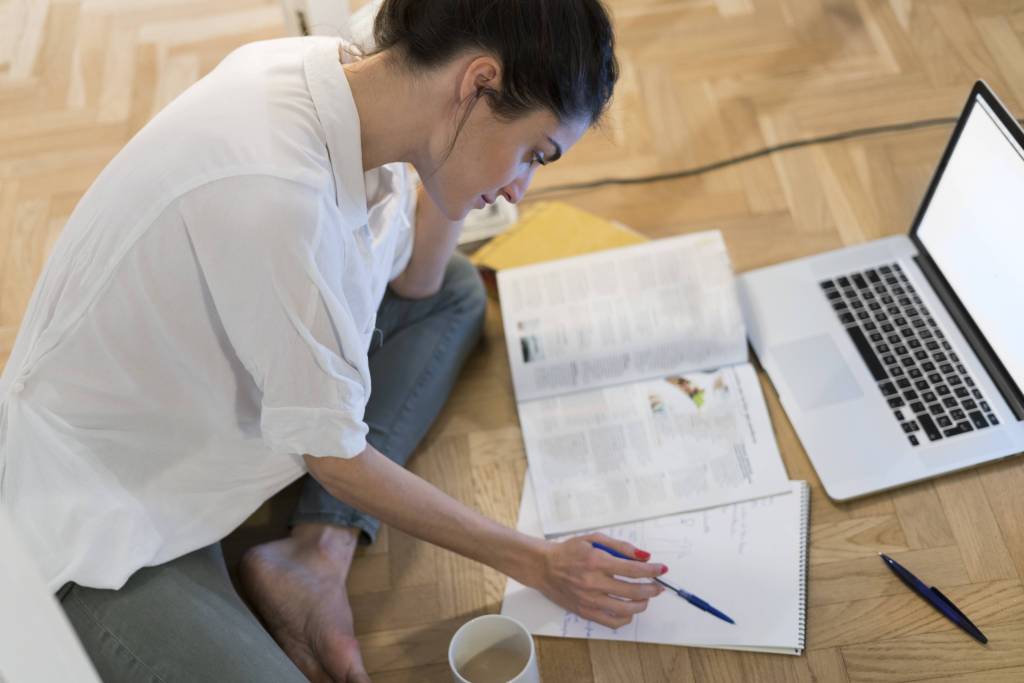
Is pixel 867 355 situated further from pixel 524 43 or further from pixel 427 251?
pixel 524 43

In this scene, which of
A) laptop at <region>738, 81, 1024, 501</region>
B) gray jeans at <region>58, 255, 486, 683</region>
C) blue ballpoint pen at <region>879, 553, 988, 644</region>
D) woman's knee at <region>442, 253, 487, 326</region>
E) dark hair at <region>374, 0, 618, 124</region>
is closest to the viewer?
dark hair at <region>374, 0, 618, 124</region>

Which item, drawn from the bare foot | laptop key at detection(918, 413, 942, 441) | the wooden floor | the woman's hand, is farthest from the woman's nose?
laptop key at detection(918, 413, 942, 441)

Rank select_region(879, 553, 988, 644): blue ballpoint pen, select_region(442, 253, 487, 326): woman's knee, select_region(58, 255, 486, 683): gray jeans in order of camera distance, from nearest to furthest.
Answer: select_region(58, 255, 486, 683): gray jeans
select_region(879, 553, 988, 644): blue ballpoint pen
select_region(442, 253, 487, 326): woman's knee

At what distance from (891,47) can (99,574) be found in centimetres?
162

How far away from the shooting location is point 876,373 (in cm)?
145

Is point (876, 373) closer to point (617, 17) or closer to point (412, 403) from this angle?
point (412, 403)

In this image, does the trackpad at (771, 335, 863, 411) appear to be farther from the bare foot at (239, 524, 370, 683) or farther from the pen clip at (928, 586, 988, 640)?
the bare foot at (239, 524, 370, 683)

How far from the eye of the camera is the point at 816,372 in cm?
149

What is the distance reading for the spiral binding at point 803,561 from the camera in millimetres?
1249

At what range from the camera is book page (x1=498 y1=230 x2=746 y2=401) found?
1.53m

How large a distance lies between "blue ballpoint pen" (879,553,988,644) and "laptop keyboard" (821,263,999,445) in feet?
0.56

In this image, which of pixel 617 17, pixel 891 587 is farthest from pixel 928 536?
pixel 617 17

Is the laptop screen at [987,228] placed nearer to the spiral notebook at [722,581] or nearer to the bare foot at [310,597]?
the spiral notebook at [722,581]

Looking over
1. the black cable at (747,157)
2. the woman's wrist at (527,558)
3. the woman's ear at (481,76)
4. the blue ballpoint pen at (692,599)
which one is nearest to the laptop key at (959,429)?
the blue ballpoint pen at (692,599)
